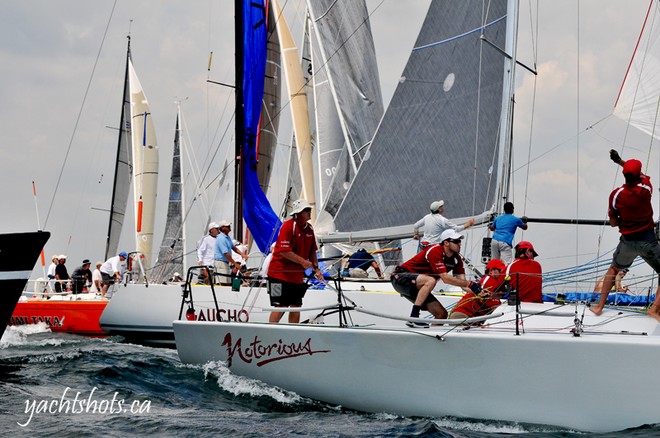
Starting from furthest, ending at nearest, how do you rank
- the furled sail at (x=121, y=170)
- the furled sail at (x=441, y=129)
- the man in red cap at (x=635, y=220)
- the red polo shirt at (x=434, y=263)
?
the furled sail at (x=121, y=170), the furled sail at (x=441, y=129), the red polo shirt at (x=434, y=263), the man in red cap at (x=635, y=220)

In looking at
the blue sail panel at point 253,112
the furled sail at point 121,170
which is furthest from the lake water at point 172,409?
the furled sail at point 121,170

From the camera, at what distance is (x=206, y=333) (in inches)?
353

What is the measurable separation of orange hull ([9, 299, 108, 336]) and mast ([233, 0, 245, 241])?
362 cm

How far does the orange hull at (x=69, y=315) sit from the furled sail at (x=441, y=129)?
24.1ft

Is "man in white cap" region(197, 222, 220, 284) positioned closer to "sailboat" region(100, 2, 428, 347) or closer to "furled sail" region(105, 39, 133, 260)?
"sailboat" region(100, 2, 428, 347)

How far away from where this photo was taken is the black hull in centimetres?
999

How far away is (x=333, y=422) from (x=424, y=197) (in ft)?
18.0

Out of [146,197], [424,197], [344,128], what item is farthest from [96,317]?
[146,197]

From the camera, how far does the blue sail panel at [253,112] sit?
50.6 feet

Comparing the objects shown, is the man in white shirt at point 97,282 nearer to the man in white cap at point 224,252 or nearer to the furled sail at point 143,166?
the man in white cap at point 224,252

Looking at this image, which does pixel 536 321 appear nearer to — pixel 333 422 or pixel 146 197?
pixel 333 422

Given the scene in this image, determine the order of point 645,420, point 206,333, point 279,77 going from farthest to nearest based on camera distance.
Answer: point 279,77 → point 206,333 → point 645,420

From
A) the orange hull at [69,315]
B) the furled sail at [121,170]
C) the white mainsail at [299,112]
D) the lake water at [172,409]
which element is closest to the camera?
the lake water at [172,409]

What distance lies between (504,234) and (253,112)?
6937 mm
